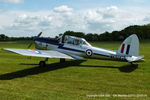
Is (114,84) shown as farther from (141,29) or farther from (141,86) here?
(141,29)

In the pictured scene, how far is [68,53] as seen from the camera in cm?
1199

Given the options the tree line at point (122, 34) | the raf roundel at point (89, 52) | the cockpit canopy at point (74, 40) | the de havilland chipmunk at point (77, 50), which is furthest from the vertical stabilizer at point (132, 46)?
the tree line at point (122, 34)

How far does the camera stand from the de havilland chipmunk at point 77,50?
391 inches

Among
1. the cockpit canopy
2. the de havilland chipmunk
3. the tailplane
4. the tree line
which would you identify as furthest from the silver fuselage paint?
the tree line

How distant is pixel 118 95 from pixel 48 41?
857 cm

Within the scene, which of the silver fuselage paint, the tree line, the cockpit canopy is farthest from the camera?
the tree line

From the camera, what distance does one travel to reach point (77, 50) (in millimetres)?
11664

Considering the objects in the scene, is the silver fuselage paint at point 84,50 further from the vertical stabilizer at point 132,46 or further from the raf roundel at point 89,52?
the vertical stabilizer at point 132,46

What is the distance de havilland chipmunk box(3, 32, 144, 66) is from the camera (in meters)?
9.94

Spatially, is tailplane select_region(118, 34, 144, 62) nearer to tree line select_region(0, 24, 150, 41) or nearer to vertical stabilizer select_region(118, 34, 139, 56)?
vertical stabilizer select_region(118, 34, 139, 56)

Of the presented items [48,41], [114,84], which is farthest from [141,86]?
[48,41]

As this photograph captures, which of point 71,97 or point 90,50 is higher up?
point 90,50

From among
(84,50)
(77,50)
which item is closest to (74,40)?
(77,50)

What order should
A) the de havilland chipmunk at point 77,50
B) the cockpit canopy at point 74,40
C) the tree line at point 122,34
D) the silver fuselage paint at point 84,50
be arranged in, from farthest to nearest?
the tree line at point 122,34 < the cockpit canopy at point 74,40 < the silver fuselage paint at point 84,50 < the de havilland chipmunk at point 77,50
